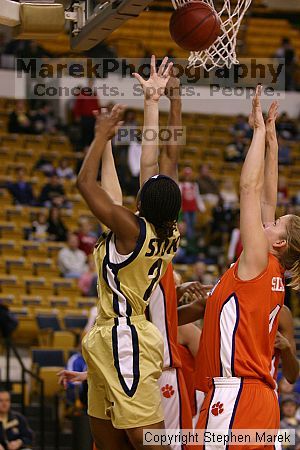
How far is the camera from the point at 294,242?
458 cm

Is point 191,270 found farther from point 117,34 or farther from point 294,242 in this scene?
point 294,242

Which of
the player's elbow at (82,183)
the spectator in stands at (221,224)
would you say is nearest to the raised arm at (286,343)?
the player's elbow at (82,183)

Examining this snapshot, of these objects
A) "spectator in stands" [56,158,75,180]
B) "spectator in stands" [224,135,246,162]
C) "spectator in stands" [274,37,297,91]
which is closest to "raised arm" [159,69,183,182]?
"spectator in stands" [56,158,75,180]

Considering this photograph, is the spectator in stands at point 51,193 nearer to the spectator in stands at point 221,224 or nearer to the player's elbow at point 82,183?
the spectator in stands at point 221,224

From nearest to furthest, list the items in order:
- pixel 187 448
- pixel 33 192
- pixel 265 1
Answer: pixel 187 448
pixel 33 192
pixel 265 1

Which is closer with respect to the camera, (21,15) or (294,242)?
(294,242)

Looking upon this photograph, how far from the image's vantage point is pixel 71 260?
1301 centimetres

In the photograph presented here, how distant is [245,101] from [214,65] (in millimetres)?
12908

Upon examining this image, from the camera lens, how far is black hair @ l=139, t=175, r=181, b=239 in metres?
4.43

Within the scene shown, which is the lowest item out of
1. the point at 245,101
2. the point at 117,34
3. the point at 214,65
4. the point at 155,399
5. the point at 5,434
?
the point at 5,434

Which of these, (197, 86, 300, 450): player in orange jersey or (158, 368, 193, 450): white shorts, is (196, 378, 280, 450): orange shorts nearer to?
(197, 86, 300, 450): player in orange jersey

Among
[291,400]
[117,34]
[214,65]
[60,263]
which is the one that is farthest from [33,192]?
[214,65]

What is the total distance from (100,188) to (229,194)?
11.7 meters

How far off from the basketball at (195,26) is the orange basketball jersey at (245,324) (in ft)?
4.42
